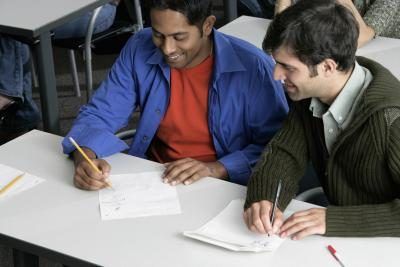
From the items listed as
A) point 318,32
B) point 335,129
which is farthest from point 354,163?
point 318,32

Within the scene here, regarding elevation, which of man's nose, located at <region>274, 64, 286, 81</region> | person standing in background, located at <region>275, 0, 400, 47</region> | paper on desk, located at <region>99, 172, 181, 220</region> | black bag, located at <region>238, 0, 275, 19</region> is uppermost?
man's nose, located at <region>274, 64, 286, 81</region>

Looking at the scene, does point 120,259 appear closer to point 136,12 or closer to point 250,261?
point 250,261

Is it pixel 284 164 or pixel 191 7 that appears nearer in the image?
pixel 284 164

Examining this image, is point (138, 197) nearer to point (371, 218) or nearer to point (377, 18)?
point (371, 218)

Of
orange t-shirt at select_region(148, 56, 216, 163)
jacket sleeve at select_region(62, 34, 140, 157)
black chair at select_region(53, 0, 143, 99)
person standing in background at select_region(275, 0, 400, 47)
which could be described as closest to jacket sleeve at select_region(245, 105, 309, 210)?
orange t-shirt at select_region(148, 56, 216, 163)

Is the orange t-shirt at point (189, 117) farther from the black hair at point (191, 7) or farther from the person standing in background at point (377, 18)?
the person standing in background at point (377, 18)

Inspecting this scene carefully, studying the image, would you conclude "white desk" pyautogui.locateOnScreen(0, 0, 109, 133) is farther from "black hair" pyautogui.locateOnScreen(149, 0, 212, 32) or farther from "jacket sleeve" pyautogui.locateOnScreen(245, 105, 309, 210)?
"jacket sleeve" pyautogui.locateOnScreen(245, 105, 309, 210)

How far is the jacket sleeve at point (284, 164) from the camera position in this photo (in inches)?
65.1

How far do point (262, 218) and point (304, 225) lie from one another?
10cm

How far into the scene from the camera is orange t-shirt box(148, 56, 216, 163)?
6.83 ft

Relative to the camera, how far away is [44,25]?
259 centimetres

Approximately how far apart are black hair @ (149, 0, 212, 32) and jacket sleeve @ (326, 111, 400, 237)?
2.21 feet

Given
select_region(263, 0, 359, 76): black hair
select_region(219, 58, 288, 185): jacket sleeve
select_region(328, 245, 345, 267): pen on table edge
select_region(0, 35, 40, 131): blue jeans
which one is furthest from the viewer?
select_region(0, 35, 40, 131): blue jeans

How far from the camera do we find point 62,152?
194cm
